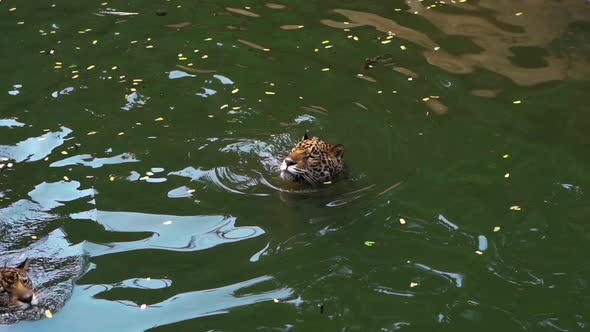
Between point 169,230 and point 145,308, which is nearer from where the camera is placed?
point 145,308

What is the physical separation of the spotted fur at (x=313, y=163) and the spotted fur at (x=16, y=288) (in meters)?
2.93

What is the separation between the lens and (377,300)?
7074mm

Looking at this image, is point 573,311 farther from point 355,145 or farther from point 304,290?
point 355,145

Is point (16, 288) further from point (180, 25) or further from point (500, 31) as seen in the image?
point (500, 31)

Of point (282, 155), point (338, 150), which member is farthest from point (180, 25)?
point (338, 150)

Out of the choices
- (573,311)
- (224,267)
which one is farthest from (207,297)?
(573,311)

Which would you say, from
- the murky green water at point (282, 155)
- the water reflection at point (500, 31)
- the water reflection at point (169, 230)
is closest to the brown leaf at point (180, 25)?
the murky green water at point (282, 155)

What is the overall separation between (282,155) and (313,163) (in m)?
0.91

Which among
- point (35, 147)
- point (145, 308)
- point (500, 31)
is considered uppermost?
point (500, 31)

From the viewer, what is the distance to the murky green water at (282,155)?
282 inches

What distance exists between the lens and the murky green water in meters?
7.16

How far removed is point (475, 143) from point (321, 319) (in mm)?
3437

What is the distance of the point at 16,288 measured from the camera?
6812mm

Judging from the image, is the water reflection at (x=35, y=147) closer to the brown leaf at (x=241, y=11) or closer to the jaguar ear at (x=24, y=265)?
the jaguar ear at (x=24, y=265)
